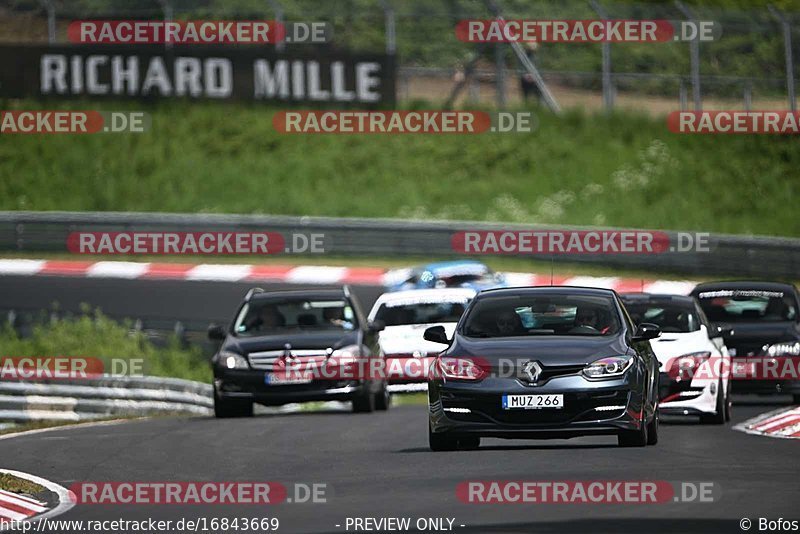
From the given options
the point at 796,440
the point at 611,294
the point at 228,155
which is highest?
the point at 228,155

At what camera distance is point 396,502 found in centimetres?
1219

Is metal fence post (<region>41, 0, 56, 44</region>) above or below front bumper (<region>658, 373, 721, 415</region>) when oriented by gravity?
above

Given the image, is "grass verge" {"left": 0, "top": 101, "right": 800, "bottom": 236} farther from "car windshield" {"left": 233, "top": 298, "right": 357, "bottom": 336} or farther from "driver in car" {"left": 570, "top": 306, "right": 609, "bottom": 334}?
"driver in car" {"left": 570, "top": 306, "right": 609, "bottom": 334}

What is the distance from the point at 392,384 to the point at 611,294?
791cm

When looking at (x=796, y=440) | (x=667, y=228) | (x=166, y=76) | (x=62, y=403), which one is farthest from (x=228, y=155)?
(x=796, y=440)

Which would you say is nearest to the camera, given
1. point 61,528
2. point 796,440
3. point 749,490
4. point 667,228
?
point 61,528

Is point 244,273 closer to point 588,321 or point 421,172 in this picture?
point 421,172

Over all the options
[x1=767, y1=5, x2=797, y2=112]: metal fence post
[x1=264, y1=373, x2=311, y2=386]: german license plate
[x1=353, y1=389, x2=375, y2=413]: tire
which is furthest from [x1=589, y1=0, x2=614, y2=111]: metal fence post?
[x1=264, y1=373, x2=311, y2=386]: german license plate

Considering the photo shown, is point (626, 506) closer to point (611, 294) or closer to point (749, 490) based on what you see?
point (749, 490)

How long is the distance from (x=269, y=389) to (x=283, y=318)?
1369mm

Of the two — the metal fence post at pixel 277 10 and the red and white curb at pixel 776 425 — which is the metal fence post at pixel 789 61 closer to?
the metal fence post at pixel 277 10

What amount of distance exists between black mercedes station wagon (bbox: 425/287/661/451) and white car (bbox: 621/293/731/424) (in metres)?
3.31

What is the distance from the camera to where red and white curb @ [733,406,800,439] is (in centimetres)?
1780

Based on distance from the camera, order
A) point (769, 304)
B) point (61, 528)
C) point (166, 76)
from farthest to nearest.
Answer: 1. point (166, 76)
2. point (769, 304)
3. point (61, 528)
